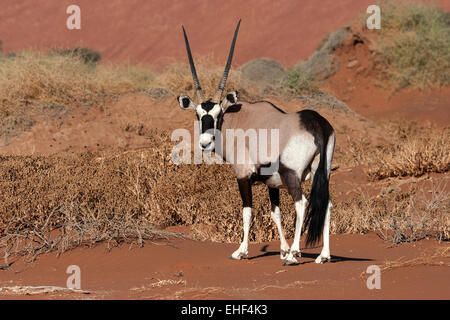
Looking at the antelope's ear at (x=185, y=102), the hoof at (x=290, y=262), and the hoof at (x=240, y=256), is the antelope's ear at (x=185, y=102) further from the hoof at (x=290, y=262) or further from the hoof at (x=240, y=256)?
the hoof at (x=290, y=262)

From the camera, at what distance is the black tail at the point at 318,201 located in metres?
6.67

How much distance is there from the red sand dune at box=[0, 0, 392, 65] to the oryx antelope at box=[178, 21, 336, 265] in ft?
103

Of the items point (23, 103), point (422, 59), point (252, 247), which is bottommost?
point (252, 247)

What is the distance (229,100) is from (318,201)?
61.7 inches

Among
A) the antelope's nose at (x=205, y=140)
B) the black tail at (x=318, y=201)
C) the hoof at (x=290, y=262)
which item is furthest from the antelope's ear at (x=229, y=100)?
the hoof at (x=290, y=262)

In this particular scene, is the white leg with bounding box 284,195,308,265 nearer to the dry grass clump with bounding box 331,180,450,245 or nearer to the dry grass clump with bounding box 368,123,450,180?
the dry grass clump with bounding box 331,180,450,245

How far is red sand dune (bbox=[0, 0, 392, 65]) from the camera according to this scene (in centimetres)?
4166

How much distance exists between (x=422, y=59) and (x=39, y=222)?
55.4 feet

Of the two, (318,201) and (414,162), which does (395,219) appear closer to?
(318,201)

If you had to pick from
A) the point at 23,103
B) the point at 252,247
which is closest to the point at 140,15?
the point at 23,103

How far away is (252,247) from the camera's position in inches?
327
